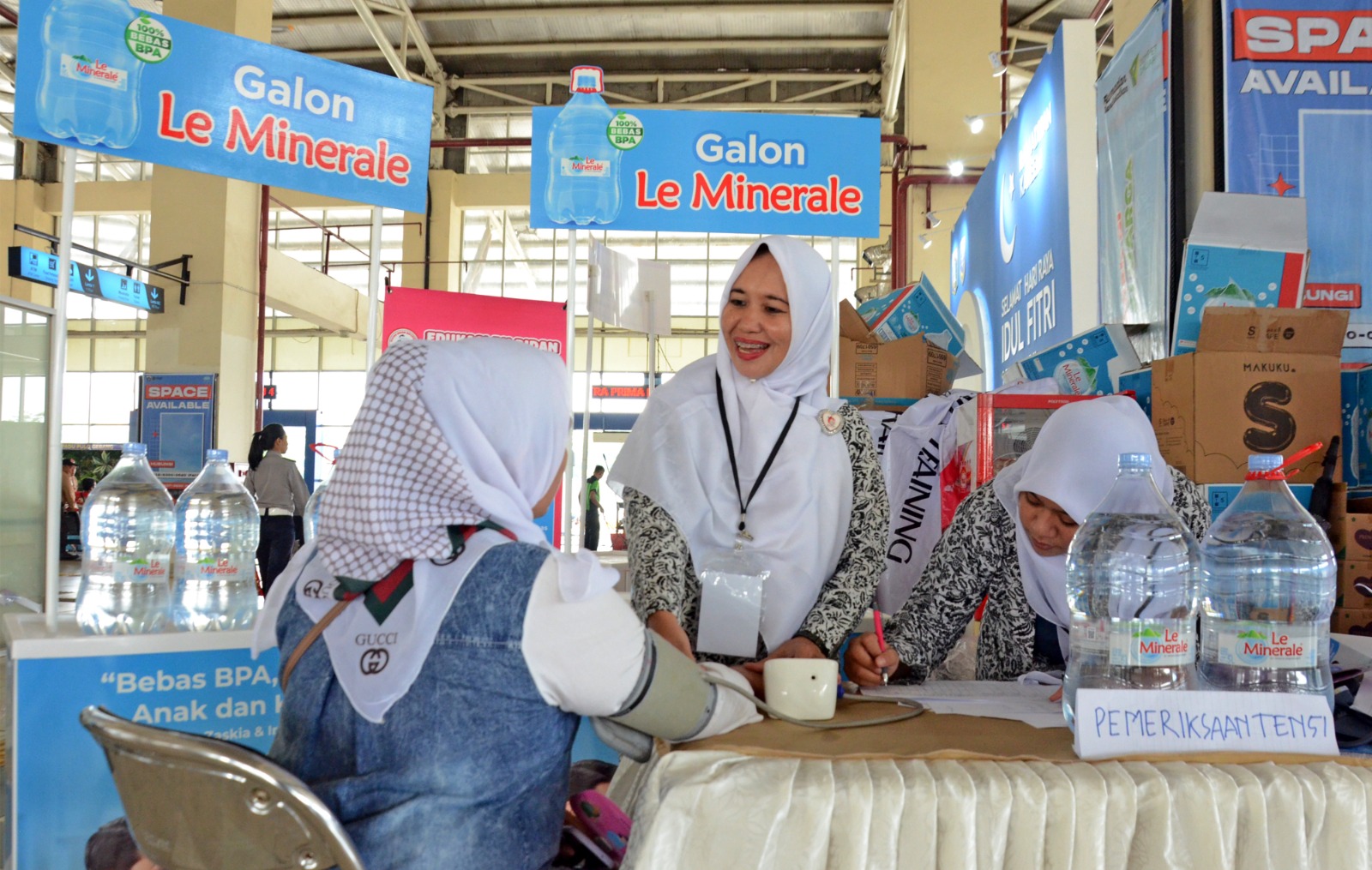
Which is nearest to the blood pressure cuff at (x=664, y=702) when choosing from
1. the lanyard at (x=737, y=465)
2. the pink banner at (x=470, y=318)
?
the lanyard at (x=737, y=465)

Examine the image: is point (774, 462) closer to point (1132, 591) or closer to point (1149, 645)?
point (1132, 591)

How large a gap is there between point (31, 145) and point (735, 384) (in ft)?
43.2

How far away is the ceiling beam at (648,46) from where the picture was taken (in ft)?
37.0

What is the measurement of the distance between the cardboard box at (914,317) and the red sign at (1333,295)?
1.12m

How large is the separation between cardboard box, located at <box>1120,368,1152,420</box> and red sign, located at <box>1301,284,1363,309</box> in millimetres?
729

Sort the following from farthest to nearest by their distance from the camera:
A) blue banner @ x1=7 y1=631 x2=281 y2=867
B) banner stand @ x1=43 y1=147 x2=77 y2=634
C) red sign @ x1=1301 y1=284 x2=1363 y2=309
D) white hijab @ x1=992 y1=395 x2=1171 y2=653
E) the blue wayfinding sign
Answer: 1. the blue wayfinding sign
2. red sign @ x1=1301 y1=284 x2=1363 y2=309
3. banner stand @ x1=43 y1=147 x2=77 y2=634
4. blue banner @ x1=7 y1=631 x2=281 y2=867
5. white hijab @ x1=992 y1=395 x2=1171 y2=653

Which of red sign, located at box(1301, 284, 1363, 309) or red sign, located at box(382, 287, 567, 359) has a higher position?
red sign, located at box(382, 287, 567, 359)

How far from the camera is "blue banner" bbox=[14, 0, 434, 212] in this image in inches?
75.5

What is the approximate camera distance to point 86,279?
22.9ft

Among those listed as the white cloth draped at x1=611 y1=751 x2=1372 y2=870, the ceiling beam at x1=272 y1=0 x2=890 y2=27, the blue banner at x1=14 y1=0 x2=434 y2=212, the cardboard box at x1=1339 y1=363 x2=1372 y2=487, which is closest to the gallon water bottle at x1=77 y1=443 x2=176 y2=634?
the blue banner at x1=14 y1=0 x2=434 y2=212

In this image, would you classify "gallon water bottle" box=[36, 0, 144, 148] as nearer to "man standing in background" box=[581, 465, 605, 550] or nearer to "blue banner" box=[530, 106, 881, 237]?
"blue banner" box=[530, 106, 881, 237]

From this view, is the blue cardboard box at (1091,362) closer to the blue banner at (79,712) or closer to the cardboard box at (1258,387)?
the cardboard box at (1258,387)

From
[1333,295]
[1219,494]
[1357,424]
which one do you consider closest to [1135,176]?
[1333,295]

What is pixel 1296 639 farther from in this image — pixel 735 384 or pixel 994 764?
pixel 735 384
